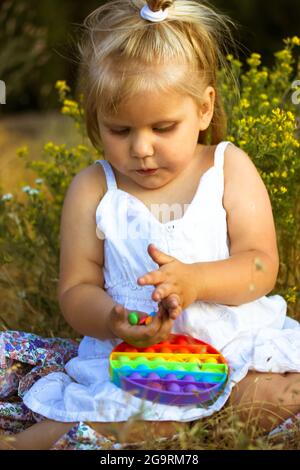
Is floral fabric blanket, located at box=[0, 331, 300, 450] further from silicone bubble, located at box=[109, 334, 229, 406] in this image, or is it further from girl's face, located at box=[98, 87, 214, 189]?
girl's face, located at box=[98, 87, 214, 189]

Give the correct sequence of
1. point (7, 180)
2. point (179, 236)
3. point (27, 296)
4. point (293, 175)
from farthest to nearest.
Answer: point (7, 180)
point (27, 296)
point (293, 175)
point (179, 236)

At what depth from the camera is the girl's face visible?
2.19m

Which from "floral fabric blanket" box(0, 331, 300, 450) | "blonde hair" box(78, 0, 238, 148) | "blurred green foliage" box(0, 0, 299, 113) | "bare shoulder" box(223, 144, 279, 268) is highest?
"blurred green foliage" box(0, 0, 299, 113)

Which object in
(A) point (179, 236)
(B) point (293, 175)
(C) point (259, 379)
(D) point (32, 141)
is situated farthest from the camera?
(D) point (32, 141)

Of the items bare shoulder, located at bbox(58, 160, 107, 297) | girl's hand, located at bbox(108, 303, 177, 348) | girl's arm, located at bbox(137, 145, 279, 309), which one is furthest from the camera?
bare shoulder, located at bbox(58, 160, 107, 297)

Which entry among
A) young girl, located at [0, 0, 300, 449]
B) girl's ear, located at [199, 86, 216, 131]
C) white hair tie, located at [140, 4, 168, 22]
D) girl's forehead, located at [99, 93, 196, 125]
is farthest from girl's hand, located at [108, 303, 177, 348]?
white hair tie, located at [140, 4, 168, 22]

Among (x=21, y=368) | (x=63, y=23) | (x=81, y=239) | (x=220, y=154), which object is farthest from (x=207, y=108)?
(x=63, y=23)

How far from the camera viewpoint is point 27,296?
317cm

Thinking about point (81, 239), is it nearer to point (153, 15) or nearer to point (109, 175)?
point (109, 175)

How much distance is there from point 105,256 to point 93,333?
0.27 meters

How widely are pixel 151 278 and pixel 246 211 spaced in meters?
0.56

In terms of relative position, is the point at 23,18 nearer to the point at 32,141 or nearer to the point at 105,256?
the point at 32,141

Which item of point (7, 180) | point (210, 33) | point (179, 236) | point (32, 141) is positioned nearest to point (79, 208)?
point (179, 236)

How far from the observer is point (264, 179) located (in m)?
2.75
